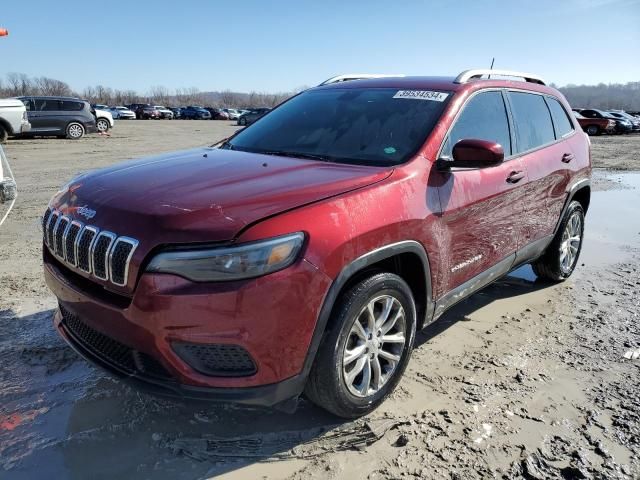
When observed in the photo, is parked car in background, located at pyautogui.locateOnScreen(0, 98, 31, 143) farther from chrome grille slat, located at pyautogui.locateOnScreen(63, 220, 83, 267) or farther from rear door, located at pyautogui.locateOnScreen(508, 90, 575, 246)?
rear door, located at pyautogui.locateOnScreen(508, 90, 575, 246)

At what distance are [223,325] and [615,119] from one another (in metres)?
38.5

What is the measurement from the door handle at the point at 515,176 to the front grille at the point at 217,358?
2.40 m

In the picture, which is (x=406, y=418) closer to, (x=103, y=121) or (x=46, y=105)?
(x=46, y=105)

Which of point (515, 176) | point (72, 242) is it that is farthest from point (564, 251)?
point (72, 242)

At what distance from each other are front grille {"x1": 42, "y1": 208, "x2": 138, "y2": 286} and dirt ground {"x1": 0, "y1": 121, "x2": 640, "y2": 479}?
73 centimetres

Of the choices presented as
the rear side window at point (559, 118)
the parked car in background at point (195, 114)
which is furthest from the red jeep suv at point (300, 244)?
the parked car in background at point (195, 114)

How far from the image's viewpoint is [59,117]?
1934 centimetres

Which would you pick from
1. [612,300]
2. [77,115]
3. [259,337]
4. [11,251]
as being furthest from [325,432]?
[77,115]

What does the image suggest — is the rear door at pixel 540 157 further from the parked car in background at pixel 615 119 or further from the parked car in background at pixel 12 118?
the parked car in background at pixel 615 119

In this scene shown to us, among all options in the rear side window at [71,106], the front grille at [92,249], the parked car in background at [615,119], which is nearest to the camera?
the front grille at [92,249]

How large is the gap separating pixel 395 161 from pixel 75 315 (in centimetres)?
190

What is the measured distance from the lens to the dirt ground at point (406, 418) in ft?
8.17

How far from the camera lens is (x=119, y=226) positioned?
2.31 meters

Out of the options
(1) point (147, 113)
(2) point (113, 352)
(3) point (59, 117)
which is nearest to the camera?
(2) point (113, 352)
